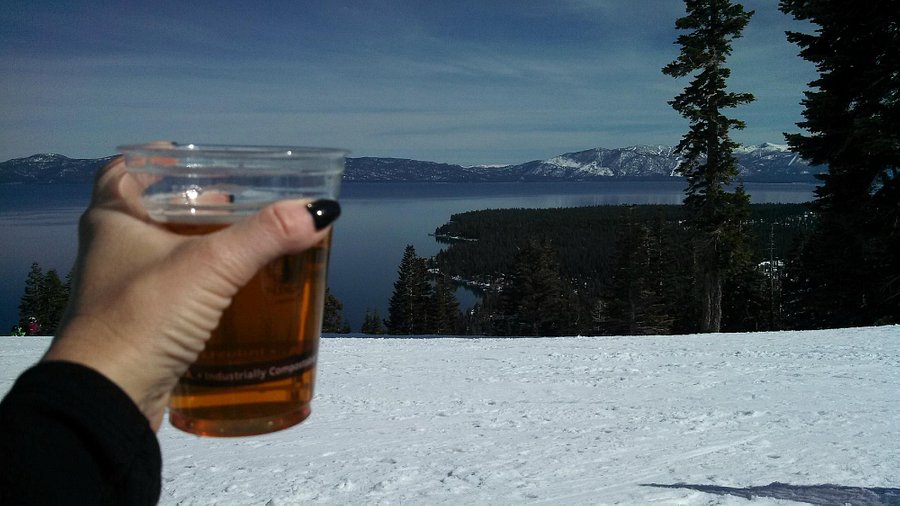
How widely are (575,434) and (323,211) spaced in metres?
6.39

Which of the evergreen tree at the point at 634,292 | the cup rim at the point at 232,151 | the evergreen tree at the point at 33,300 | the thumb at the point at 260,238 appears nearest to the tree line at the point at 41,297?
the evergreen tree at the point at 33,300

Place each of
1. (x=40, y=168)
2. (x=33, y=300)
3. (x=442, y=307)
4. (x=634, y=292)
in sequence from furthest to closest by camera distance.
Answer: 1. (x=40, y=168)
2. (x=442, y=307)
3. (x=33, y=300)
4. (x=634, y=292)

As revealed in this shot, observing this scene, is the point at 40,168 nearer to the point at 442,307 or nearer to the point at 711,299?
the point at 442,307

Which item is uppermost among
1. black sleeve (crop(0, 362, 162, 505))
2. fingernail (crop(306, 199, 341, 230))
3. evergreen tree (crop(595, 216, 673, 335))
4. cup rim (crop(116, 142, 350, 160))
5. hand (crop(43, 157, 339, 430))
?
cup rim (crop(116, 142, 350, 160))

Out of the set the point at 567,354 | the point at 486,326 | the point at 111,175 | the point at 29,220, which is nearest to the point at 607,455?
the point at 567,354

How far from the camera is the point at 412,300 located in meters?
43.7

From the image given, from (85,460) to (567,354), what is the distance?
10860mm

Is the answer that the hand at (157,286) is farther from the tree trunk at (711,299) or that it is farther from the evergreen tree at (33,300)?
the evergreen tree at (33,300)

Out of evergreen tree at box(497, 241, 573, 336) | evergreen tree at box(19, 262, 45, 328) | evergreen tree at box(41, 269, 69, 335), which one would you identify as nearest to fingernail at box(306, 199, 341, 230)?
evergreen tree at box(497, 241, 573, 336)

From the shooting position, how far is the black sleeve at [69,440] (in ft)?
3.31

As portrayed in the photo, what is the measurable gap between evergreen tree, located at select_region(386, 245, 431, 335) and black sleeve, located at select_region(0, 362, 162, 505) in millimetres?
40772

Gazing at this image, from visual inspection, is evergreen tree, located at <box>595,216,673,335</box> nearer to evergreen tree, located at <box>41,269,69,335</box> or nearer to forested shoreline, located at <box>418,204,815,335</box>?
forested shoreline, located at <box>418,204,815,335</box>

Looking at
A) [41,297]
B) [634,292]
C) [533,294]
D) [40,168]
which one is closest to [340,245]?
[40,168]

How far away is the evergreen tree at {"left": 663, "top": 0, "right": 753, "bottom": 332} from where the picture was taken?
1969cm
